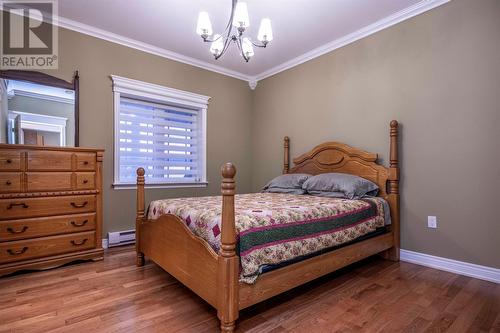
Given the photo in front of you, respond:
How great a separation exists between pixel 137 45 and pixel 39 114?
4.71 ft

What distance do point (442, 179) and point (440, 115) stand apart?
2.02 feet

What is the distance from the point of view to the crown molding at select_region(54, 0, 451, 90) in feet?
8.83

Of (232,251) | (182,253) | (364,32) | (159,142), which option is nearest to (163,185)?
(159,142)

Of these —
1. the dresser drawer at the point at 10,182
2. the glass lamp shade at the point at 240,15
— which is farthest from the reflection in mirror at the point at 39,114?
the glass lamp shade at the point at 240,15

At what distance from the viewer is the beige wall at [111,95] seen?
303cm

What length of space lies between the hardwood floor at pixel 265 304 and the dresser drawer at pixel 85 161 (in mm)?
988

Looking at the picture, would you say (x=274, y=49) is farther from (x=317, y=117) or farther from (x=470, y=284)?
(x=470, y=284)

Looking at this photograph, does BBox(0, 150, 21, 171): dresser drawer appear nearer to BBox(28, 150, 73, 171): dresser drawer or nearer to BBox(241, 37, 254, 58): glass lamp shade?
BBox(28, 150, 73, 171): dresser drawer

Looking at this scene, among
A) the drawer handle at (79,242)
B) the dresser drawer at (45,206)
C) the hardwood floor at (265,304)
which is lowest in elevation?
the hardwood floor at (265,304)

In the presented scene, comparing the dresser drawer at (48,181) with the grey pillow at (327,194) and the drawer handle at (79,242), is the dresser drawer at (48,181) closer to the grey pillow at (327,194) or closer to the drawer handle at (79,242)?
the drawer handle at (79,242)

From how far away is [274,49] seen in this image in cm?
358

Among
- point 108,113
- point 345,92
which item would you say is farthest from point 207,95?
point 345,92

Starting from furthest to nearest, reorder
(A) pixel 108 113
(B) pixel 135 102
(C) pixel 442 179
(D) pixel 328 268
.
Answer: (B) pixel 135 102 → (A) pixel 108 113 → (C) pixel 442 179 → (D) pixel 328 268

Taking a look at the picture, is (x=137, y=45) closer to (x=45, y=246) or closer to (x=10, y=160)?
(x=10, y=160)
